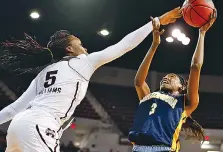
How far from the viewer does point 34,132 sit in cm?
246

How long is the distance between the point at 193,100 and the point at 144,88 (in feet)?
1.67

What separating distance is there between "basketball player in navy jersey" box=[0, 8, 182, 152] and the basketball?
228 millimetres

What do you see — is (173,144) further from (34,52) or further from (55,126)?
(34,52)

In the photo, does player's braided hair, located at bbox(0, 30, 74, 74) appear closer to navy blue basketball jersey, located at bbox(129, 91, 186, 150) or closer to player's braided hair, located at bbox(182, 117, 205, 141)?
navy blue basketball jersey, located at bbox(129, 91, 186, 150)

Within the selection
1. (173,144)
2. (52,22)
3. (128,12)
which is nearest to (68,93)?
(173,144)

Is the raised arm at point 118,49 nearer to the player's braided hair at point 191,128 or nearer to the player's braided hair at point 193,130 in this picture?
the player's braided hair at point 191,128

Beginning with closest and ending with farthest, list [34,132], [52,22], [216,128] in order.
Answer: [34,132], [52,22], [216,128]

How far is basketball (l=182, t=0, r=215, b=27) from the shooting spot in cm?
328

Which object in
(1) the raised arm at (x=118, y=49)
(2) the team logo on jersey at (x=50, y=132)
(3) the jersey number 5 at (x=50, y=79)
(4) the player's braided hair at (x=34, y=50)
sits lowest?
(2) the team logo on jersey at (x=50, y=132)

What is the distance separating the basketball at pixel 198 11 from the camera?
129 inches

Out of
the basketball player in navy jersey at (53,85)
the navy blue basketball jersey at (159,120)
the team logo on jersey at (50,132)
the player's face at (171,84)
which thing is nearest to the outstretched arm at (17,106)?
the basketball player in navy jersey at (53,85)

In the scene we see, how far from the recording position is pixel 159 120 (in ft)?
10.0

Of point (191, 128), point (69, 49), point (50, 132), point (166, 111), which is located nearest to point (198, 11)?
point (166, 111)

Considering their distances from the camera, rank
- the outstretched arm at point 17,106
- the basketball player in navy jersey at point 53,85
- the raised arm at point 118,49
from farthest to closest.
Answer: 1. the outstretched arm at point 17,106
2. the raised arm at point 118,49
3. the basketball player in navy jersey at point 53,85
